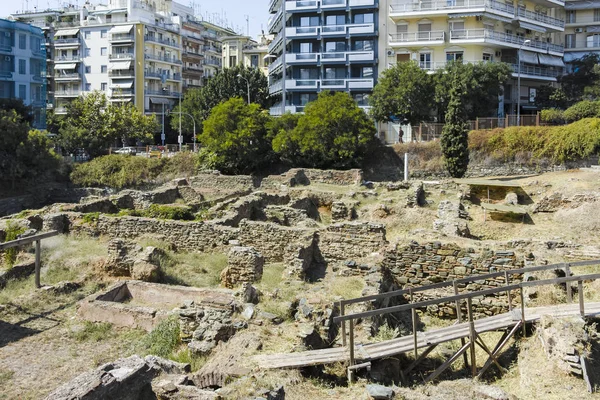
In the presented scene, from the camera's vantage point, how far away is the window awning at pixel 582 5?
197ft

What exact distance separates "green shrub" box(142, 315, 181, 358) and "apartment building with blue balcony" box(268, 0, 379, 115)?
141 feet

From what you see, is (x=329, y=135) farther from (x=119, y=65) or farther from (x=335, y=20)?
(x=119, y=65)

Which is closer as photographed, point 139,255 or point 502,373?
point 502,373

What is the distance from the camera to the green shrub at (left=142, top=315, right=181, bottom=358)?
10.3 meters

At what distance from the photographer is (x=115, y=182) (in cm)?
3972

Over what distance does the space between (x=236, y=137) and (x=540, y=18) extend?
34419mm

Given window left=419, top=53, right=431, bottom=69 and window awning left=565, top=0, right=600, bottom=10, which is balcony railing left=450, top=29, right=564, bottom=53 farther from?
window awning left=565, top=0, right=600, bottom=10

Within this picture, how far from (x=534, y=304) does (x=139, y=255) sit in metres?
9.52

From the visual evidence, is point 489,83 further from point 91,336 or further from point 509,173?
point 91,336

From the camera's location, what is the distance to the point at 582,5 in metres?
60.2

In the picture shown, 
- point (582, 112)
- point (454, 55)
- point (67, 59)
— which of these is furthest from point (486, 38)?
point (67, 59)

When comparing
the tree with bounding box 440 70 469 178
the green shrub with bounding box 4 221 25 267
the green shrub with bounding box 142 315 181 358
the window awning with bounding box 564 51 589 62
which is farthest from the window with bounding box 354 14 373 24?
the green shrub with bounding box 142 315 181 358

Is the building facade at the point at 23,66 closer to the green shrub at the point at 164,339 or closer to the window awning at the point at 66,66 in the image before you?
the window awning at the point at 66,66

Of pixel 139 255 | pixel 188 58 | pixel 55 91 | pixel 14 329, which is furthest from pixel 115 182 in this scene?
pixel 188 58
